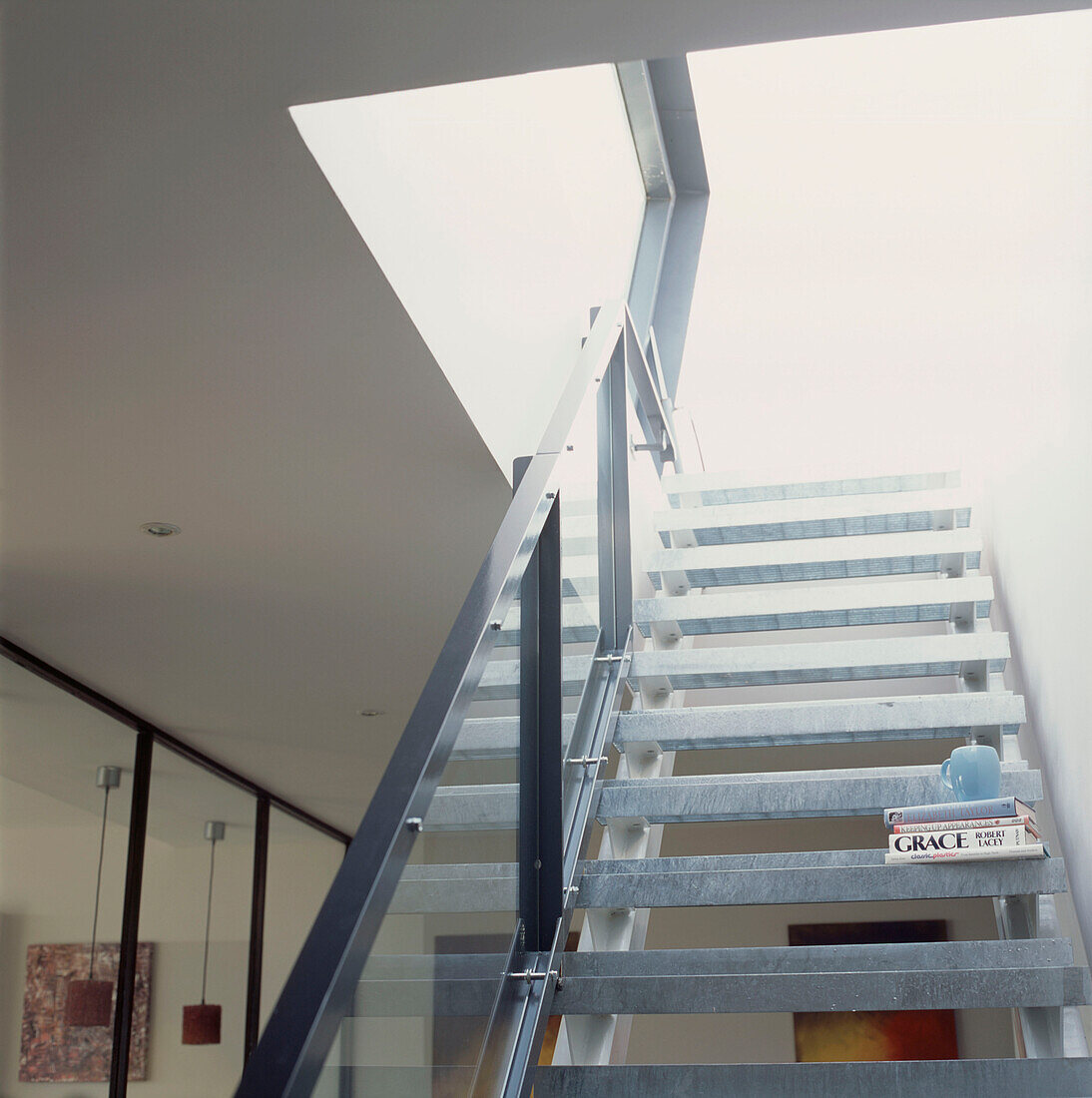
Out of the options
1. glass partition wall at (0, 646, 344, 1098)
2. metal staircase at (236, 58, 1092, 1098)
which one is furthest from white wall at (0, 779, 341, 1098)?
metal staircase at (236, 58, 1092, 1098)

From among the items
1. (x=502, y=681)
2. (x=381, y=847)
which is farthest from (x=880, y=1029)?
(x=381, y=847)

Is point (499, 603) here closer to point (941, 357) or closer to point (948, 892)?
point (948, 892)

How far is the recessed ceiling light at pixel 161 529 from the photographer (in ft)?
12.2

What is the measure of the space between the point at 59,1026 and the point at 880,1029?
4.39 metres

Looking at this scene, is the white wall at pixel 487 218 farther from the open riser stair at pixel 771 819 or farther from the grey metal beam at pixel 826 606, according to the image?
the grey metal beam at pixel 826 606

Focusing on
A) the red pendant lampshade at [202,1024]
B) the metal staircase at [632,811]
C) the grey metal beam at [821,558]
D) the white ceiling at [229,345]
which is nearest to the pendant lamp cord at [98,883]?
the white ceiling at [229,345]

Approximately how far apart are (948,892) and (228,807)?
5.19 meters

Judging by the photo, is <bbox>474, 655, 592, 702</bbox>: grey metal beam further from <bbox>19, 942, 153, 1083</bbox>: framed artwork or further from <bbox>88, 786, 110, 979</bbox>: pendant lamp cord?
<bbox>88, 786, 110, 979</bbox>: pendant lamp cord

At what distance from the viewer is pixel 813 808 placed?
9.11 ft

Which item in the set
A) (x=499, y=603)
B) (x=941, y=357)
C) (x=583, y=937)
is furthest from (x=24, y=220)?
(x=941, y=357)

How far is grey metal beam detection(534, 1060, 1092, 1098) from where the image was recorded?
74.4 inches

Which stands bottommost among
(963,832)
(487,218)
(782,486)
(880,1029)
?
(880,1029)

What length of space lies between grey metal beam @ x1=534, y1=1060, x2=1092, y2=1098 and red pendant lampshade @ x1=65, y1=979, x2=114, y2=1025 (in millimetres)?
3694

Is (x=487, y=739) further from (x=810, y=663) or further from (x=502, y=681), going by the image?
(x=810, y=663)
